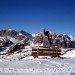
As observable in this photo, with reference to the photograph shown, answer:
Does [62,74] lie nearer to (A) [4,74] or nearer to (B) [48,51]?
(A) [4,74]

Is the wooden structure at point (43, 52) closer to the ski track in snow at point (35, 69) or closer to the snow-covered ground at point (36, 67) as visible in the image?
the snow-covered ground at point (36, 67)

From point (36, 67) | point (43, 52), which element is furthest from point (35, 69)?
point (43, 52)

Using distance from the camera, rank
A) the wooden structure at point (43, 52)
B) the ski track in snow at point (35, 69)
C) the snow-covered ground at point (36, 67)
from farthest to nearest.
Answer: the wooden structure at point (43, 52), the snow-covered ground at point (36, 67), the ski track in snow at point (35, 69)

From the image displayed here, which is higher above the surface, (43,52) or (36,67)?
(43,52)

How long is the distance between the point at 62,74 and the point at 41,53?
1187 centimetres

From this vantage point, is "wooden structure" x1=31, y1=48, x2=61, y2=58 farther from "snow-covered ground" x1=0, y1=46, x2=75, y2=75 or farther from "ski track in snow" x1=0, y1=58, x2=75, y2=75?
"ski track in snow" x1=0, y1=58, x2=75, y2=75

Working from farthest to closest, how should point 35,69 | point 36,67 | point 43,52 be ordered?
point 43,52 < point 36,67 < point 35,69

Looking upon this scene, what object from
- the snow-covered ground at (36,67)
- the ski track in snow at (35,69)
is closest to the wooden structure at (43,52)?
the snow-covered ground at (36,67)

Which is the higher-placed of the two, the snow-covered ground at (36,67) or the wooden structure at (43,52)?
the wooden structure at (43,52)

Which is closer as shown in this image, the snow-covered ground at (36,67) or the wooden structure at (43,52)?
the snow-covered ground at (36,67)

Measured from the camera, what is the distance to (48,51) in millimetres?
27109

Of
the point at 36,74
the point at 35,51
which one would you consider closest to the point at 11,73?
the point at 36,74

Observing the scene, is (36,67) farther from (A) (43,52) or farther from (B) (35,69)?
(A) (43,52)

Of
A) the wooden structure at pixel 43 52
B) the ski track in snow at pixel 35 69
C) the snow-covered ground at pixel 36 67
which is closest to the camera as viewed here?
the ski track in snow at pixel 35 69
